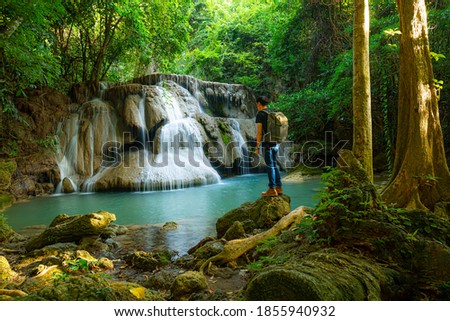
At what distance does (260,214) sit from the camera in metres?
5.24

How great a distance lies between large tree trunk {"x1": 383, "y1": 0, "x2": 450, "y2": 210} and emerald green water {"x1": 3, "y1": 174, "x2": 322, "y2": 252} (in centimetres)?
324

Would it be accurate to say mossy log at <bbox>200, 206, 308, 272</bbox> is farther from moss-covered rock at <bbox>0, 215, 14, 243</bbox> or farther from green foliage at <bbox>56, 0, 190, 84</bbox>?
green foliage at <bbox>56, 0, 190, 84</bbox>

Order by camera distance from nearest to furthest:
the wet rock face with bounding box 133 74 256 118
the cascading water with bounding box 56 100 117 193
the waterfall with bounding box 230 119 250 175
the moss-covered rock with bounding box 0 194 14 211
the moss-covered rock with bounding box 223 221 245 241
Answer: the moss-covered rock with bounding box 223 221 245 241 < the moss-covered rock with bounding box 0 194 14 211 < the cascading water with bounding box 56 100 117 193 < the waterfall with bounding box 230 119 250 175 < the wet rock face with bounding box 133 74 256 118

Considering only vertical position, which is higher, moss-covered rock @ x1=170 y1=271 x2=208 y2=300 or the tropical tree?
the tropical tree

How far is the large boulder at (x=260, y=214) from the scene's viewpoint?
5.06 meters

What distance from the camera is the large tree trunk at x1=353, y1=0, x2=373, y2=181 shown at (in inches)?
168

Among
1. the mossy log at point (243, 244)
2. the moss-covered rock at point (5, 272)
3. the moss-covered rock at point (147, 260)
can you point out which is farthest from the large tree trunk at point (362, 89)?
the moss-covered rock at point (5, 272)

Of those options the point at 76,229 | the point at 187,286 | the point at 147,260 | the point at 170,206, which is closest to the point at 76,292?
the point at 187,286

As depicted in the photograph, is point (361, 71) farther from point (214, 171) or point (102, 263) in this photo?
point (214, 171)

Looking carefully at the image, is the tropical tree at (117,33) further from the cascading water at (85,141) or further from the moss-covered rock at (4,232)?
the moss-covered rock at (4,232)

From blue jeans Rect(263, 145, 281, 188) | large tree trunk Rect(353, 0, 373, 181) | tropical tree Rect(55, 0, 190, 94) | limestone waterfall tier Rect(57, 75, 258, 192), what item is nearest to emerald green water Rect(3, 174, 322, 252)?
limestone waterfall tier Rect(57, 75, 258, 192)

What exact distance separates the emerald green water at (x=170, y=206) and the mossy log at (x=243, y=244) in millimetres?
1383

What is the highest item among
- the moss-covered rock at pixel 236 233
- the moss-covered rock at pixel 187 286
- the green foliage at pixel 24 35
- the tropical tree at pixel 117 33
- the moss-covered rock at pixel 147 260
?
the tropical tree at pixel 117 33

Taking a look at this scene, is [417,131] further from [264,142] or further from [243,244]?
[243,244]
